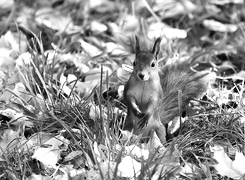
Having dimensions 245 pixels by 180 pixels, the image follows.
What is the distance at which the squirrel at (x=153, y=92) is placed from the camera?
109 inches

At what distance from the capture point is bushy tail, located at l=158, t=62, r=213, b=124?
3088 mm

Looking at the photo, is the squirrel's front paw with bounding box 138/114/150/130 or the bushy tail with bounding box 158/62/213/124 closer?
the squirrel's front paw with bounding box 138/114/150/130

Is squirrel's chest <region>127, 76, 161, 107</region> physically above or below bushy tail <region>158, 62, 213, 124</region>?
above

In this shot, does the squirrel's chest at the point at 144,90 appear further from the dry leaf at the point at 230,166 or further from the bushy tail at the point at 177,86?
the dry leaf at the point at 230,166

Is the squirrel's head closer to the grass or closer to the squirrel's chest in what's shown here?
the squirrel's chest

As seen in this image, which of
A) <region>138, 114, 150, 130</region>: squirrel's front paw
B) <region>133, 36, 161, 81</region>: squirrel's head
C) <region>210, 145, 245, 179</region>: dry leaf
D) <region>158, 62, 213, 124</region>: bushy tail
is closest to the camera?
<region>210, 145, 245, 179</region>: dry leaf

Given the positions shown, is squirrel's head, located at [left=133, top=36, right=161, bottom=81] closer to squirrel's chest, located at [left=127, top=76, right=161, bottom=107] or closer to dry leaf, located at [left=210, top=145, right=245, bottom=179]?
squirrel's chest, located at [left=127, top=76, right=161, bottom=107]

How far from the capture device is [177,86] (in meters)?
3.15

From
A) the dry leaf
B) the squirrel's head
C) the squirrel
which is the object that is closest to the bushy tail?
the squirrel

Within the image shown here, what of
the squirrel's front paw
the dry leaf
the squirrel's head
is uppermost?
the squirrel's head

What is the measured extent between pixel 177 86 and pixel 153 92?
0.38m

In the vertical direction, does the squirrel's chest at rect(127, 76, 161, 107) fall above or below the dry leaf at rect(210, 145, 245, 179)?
above

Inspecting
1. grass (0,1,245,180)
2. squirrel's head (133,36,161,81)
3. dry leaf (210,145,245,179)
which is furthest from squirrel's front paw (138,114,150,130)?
dry leaf (210,145,245,179)

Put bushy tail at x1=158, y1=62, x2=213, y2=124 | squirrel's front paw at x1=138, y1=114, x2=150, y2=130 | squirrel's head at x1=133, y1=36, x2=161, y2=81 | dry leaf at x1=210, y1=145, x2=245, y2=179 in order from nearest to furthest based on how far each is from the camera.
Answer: dry leaf at x1=210, y1=145, x2=245, y2=179 < squirrel's head at x1=133, y1=36, x2=161, y2=81 < squirrel's front paw at x1=138, y1=114, x2=150, y2=130 < bushy tail at x1=158, y1=62, x2=213, y2=124
